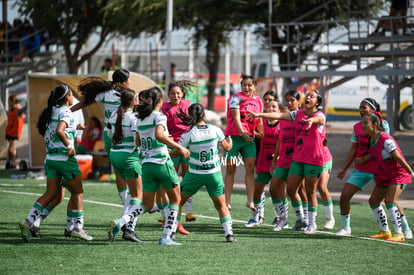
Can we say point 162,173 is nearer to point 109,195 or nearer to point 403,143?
point 109,195

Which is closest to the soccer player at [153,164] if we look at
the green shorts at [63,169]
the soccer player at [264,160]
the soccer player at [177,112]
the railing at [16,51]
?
the green shorts at [63,169]

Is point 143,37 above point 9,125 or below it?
above

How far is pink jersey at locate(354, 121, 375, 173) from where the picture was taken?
34.4 ft

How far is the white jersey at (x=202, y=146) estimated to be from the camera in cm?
963

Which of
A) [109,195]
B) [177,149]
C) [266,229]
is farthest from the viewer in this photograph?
[109,195]

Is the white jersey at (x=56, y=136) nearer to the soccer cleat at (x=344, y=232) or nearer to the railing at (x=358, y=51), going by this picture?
the soccer cleat at (x=344, y=232)

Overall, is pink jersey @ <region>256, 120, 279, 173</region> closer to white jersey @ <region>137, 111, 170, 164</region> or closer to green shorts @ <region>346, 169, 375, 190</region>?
green shorts @ <region>346, 169, 375, 190</region>

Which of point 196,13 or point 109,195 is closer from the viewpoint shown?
point 109,195

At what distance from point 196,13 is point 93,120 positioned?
785 cm

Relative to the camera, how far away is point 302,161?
10.6 metres

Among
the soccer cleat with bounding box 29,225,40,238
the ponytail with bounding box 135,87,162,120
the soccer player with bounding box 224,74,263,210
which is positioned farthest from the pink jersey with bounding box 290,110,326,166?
the soccer cleat with bounding box 29,225,40,238

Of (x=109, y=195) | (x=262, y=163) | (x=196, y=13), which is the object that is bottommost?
(x=109, y=195)

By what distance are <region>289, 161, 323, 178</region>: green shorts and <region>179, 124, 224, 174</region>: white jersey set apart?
1.42 metres

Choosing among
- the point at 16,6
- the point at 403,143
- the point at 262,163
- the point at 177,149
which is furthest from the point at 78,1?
the point at 177,149
